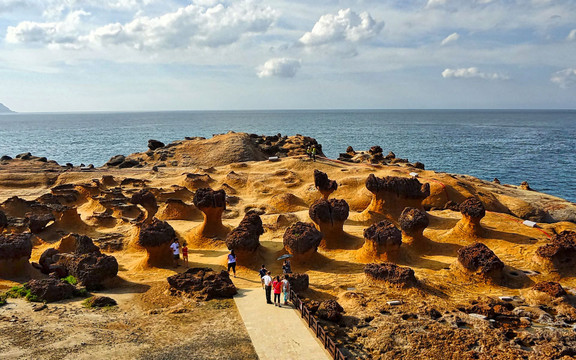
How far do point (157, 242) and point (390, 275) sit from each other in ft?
42.8

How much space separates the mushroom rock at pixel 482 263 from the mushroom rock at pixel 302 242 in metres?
8.05

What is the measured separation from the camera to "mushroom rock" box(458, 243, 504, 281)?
73.7 ft

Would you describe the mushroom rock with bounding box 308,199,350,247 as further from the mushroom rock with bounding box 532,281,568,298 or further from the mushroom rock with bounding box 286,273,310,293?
the mushroom rock with bounding box 532,281,568,298

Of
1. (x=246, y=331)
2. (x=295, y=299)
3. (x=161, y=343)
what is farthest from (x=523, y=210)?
(x=161, y=343)

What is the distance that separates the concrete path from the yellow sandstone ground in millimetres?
479

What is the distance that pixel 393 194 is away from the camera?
33875 millimetres

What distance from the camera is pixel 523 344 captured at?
1625 centimetres

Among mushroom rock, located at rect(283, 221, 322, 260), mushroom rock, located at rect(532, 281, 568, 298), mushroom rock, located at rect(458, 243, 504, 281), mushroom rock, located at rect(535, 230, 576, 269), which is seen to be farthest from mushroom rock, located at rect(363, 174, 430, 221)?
mushroom rock, located at rect(532, 281, 568, 298)

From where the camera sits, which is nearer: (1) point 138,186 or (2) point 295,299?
(2) point 295,299

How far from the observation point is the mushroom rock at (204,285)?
19769 mm

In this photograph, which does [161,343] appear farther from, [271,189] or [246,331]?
[271,189]

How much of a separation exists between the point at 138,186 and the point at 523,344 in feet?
130

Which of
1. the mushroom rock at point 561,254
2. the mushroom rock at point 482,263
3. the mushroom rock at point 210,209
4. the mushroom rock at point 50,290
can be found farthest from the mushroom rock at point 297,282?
the mushroom rock at point 561,254

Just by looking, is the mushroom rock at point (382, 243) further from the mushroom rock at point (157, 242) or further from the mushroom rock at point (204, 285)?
the mushroom rock at point (157, 242)
